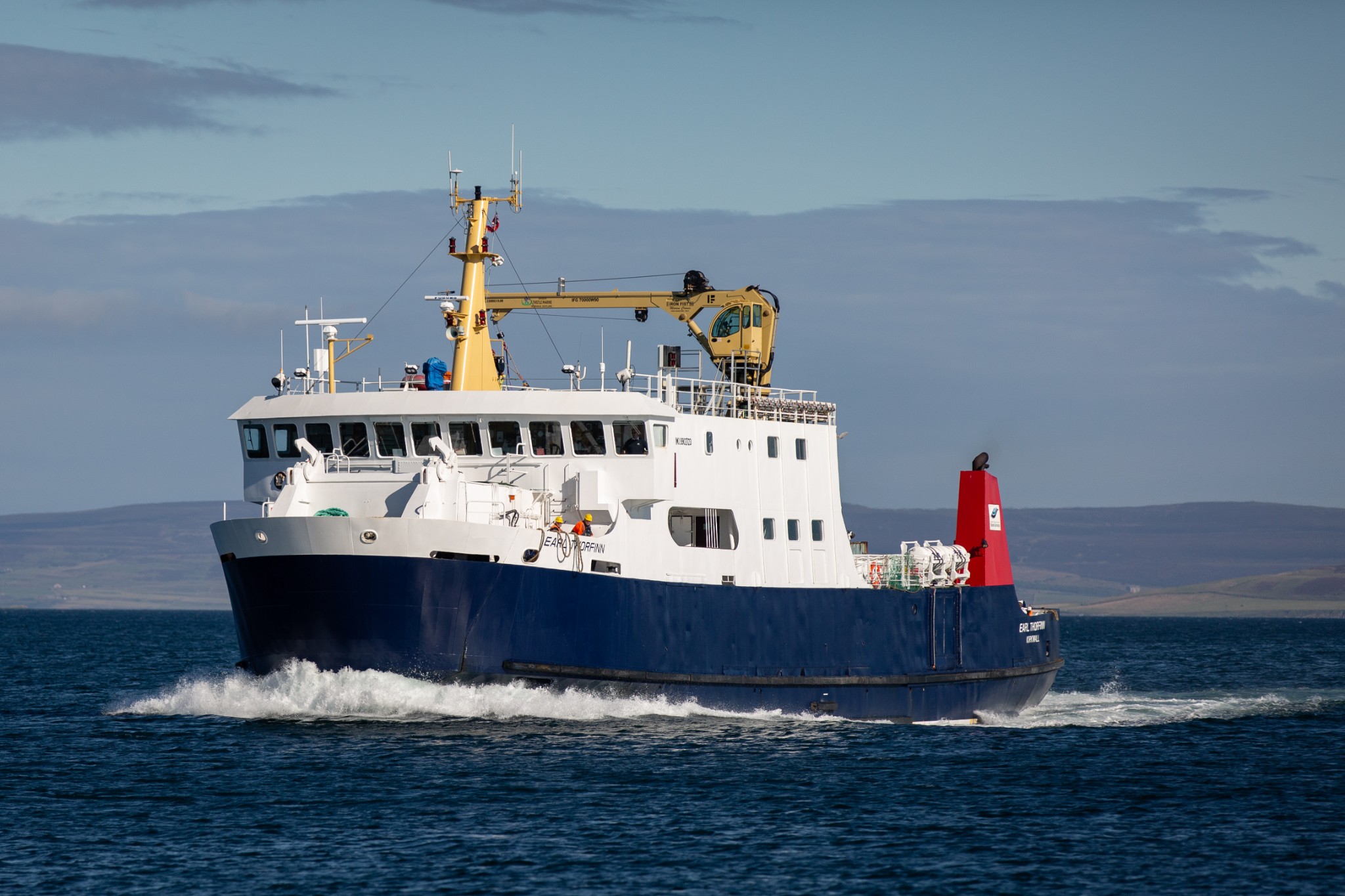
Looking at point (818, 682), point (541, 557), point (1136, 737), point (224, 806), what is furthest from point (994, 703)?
point (224, 806)

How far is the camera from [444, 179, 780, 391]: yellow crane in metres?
30.4

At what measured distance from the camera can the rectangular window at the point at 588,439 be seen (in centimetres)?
2756

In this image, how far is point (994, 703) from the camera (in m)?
34.5

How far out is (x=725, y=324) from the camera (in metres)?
33.4

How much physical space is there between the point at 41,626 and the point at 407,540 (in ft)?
319

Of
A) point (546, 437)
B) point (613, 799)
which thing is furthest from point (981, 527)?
point (613, 799)

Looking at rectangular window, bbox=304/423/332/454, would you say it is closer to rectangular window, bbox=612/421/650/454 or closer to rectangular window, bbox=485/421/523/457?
rectangular window, bbox=485/421/523/457

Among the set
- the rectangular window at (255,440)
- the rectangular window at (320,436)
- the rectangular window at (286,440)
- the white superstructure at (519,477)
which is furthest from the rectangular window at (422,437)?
the rectangular window at (255,440)

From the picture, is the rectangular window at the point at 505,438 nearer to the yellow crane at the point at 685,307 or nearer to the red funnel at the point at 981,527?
the yellow crane at the point at 685,307

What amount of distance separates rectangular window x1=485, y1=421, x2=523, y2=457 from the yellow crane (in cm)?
272

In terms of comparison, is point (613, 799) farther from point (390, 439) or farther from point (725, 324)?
point (725, 324)

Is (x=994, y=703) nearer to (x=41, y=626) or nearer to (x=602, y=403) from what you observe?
(x=602, y=403)

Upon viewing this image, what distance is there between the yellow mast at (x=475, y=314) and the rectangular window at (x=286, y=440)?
284 centimetres

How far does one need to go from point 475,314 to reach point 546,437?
360 cm
